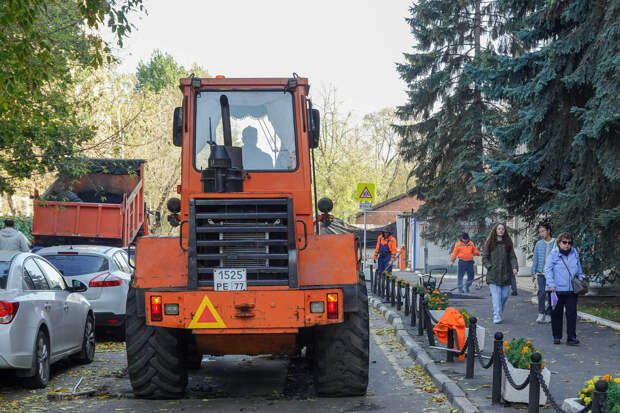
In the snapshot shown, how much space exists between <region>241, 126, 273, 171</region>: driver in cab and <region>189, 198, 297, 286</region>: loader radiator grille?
1.17 m

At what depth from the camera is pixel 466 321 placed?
1132 cm

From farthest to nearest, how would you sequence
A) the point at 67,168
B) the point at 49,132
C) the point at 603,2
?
the point at 67,168 < the point at 49,132 < the point at 603,2

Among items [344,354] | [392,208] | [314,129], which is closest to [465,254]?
[314,129]

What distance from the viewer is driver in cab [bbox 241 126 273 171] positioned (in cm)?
961

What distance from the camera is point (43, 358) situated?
9727mm

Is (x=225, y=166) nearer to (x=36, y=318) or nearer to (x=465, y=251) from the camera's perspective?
(x=36, y=318)

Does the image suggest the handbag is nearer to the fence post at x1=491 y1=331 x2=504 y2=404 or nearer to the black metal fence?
the black metal fence

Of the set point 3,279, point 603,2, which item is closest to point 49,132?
point 3,279

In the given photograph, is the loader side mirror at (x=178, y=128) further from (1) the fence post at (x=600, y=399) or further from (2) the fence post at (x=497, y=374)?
(1) the fence post at (x=600, y=399)

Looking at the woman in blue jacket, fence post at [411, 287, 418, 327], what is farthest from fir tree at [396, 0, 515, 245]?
the woman in blue jacket

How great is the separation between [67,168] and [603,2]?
12.0 m

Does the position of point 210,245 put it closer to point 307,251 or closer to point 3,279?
point 307,251

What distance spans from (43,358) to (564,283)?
25.2ft

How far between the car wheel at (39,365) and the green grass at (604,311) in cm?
1047
